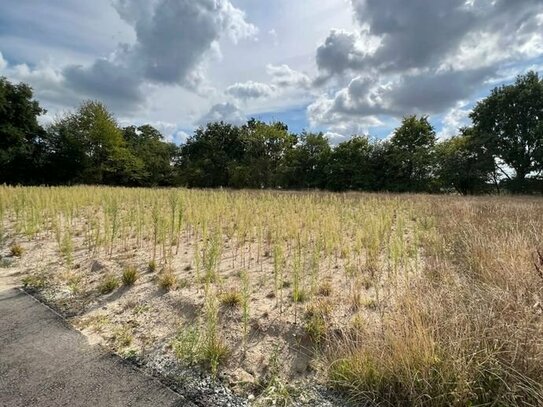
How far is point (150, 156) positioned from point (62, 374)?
135ft

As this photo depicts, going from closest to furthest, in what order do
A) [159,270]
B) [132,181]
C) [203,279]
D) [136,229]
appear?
[203,279] → [159,270] → [136,229] → [132,181]

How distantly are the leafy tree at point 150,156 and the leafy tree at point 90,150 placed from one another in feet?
5.92

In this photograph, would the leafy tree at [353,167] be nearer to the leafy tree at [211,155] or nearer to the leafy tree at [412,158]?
the leafy tree at [412,158]

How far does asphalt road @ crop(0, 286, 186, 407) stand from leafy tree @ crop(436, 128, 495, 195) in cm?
2851

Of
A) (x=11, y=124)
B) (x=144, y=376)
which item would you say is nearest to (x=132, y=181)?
(x=11, y=124)

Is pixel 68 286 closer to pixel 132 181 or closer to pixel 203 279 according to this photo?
pixel 203 279

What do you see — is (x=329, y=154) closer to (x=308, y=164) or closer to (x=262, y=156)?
(x=308, y=164)

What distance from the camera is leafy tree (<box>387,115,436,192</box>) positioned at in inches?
1160

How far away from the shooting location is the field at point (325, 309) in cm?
222

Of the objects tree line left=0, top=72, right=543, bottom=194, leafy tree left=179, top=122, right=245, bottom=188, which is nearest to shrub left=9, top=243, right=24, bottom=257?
tree line left=0, top=72, right=543, bottom=194

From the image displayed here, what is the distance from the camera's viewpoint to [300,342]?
2.95m

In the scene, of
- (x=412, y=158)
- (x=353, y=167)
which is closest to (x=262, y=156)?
(x=353, y=167)

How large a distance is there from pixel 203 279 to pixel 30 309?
182 cm

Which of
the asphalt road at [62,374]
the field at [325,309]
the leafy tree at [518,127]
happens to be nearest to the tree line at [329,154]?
the leafy tree at [518,127]
